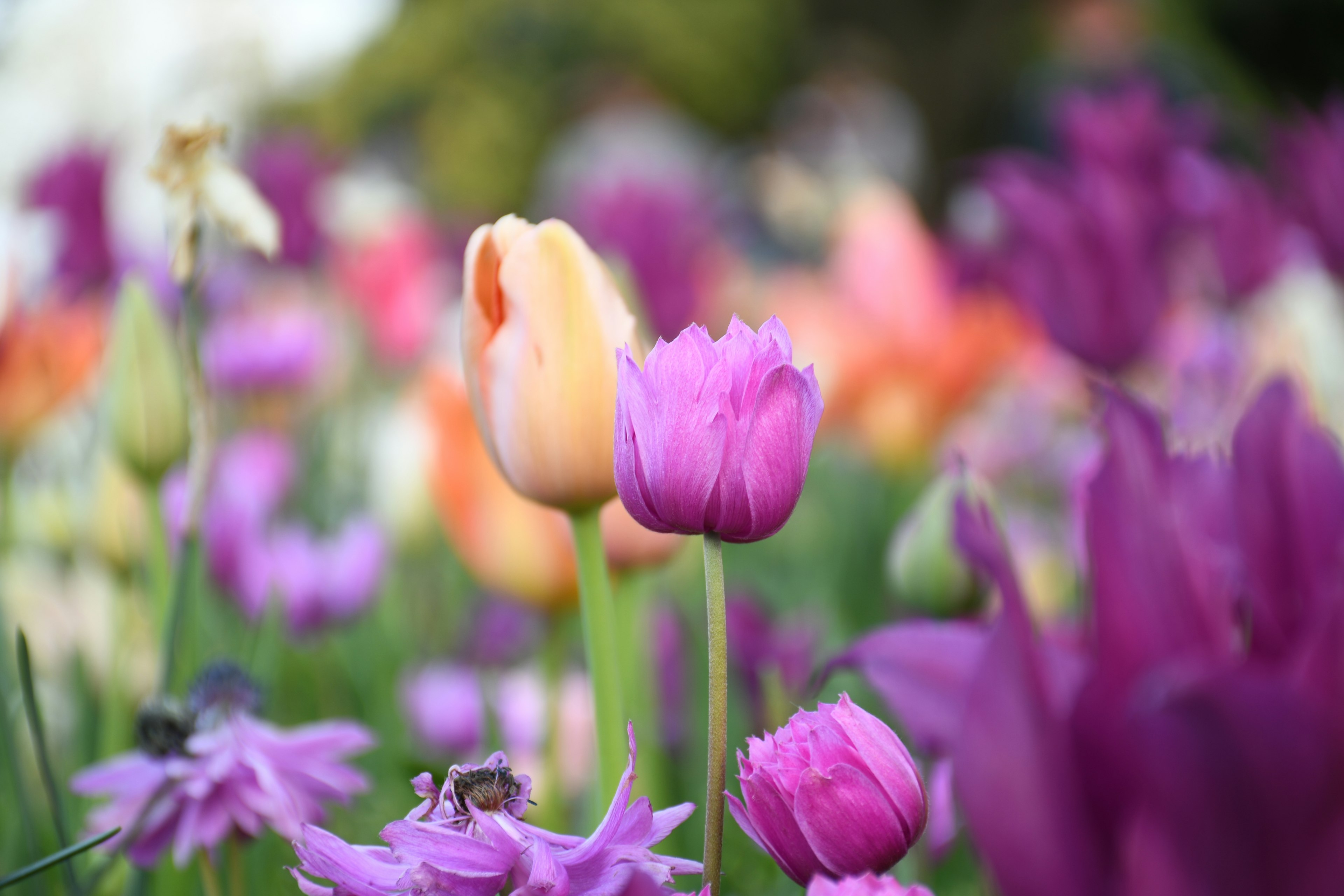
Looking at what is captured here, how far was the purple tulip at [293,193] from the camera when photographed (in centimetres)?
136

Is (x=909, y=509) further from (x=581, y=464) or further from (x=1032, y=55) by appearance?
(x=1032, y=55)

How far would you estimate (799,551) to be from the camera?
1.24 m

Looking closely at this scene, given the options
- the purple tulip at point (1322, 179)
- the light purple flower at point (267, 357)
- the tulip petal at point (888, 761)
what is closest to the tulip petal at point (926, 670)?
the tulip petal at point (888, 761)

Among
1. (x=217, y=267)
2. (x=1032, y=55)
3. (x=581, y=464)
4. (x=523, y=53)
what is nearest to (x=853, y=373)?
(x=217, y=267)

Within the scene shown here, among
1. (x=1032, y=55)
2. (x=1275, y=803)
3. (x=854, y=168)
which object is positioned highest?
(x=1032, y=55)

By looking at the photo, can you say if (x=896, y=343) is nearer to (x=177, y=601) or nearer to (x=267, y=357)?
(x=267, y=357)

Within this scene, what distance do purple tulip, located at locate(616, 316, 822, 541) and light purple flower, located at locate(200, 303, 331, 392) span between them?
0.90 m

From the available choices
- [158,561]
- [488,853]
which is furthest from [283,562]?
[488,853]

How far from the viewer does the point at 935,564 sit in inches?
19.1

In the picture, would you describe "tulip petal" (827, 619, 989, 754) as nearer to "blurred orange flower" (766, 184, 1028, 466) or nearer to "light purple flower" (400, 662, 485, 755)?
"light purple flower" (400, 662, 485, 755)

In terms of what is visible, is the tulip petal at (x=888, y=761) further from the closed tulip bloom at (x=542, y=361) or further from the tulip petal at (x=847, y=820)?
the closed tulip bloom at (x=542, y=361)

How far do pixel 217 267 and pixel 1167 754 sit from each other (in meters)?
1.07

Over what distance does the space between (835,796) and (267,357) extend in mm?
1013

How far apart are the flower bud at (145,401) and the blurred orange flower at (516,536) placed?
4.4 inches
